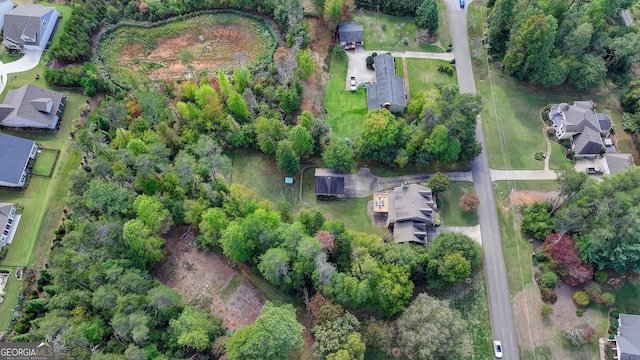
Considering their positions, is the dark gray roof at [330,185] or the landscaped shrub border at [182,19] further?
the landscaped shrub border at [182,19]

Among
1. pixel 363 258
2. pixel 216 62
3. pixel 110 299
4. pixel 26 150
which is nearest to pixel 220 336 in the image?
pixel 110 299

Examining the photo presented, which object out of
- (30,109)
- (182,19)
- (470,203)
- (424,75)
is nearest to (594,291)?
(470,203)

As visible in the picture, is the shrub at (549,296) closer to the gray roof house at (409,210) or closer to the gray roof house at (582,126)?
the gray roof house at (409,210)

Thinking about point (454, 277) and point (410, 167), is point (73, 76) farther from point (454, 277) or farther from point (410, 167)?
point (454, 277)

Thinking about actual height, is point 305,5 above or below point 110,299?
above

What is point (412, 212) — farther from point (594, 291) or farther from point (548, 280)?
point (594, 291)

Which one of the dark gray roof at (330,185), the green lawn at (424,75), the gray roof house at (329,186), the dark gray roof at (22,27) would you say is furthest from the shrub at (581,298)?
the dark gray roof at (22,27)
